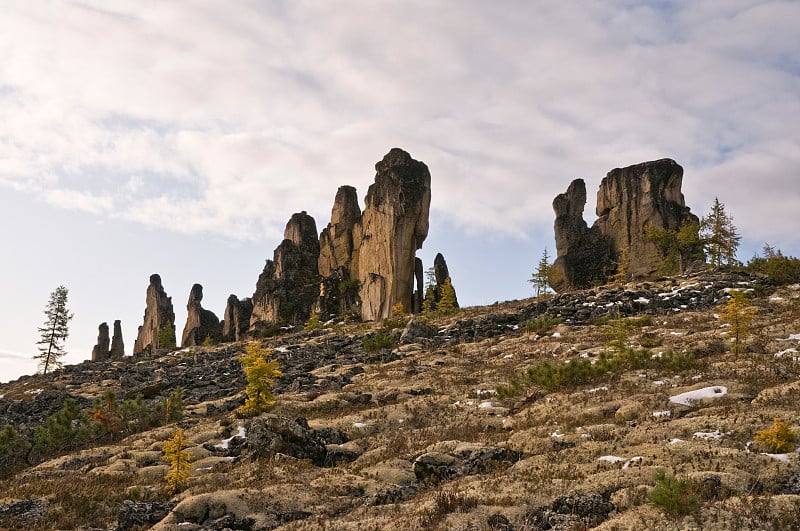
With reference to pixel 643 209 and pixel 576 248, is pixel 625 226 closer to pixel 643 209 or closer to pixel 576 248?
pixel 643 209

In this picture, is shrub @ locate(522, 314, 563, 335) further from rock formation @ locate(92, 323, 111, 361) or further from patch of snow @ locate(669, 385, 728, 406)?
rock formation @ locate(92, 323, 111, 361)

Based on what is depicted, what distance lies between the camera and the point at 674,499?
10297 millimetres

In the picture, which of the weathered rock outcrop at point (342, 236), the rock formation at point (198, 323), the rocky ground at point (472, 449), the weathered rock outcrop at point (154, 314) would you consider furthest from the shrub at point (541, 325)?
the weathered rock outcrop at point (154, 314)

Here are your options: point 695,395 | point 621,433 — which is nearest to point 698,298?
point 695,395

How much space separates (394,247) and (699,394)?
55.1 m

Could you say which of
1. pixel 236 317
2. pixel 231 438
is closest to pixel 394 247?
pixel 236 317

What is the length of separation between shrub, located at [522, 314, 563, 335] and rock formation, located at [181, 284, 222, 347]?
60.6 metres

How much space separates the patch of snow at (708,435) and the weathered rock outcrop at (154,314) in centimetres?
9538

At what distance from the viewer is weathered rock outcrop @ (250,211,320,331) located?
3211 inches

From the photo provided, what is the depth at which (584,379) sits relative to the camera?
26.7 metres

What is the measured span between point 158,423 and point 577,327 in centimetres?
2780

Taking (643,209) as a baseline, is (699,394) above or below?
below

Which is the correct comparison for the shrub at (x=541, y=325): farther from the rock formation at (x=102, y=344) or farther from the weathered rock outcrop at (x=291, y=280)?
the rock formation at (x=102, y=344)

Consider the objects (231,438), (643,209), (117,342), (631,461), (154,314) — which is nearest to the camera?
(631,461)
